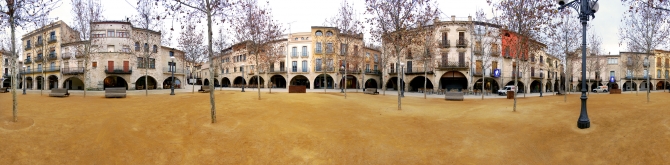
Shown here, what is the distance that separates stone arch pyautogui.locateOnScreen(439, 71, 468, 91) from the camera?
34.7 metres

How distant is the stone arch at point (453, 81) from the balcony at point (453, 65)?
1.04 meters

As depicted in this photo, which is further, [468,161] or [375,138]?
[375,138]

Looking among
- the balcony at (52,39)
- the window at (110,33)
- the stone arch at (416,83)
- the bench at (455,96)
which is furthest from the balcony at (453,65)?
the balcony at (52,39)

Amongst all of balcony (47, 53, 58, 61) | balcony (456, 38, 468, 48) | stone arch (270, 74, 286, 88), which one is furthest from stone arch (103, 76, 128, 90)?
balcony (456, 38, 468, 48)

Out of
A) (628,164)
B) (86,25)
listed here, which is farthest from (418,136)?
(86,25)

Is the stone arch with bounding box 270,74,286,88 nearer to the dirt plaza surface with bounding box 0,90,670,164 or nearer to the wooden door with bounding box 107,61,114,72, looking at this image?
the wooden door with bounding box 107,61,114,72

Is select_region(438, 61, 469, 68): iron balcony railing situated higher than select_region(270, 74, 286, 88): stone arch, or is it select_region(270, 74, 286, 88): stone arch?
select_region(438, 61, 469, 68): iron balcony railing

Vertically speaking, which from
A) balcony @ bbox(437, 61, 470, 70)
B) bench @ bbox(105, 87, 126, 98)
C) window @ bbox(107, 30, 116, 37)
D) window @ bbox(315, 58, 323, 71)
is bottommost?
bench @ bbox(105, 87, 126, 98)

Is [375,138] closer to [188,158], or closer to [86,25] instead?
[188,158]

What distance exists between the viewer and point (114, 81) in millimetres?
38219

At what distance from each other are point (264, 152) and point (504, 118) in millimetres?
9602

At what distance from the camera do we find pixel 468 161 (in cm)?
639

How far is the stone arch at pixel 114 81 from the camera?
37234 millimetres

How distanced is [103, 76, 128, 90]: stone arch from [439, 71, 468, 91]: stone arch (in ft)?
148
